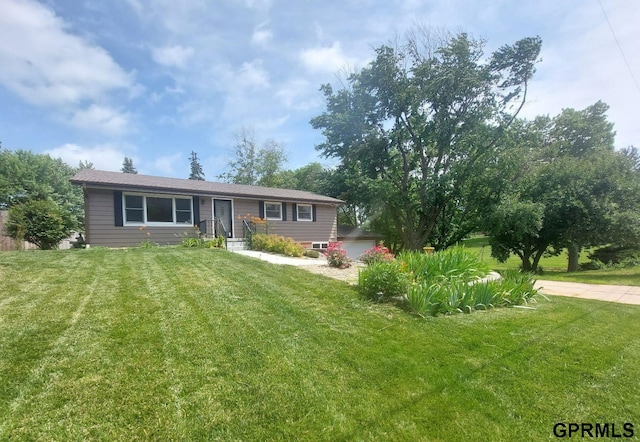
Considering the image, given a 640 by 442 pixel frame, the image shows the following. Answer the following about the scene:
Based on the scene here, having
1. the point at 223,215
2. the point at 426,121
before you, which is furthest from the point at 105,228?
the point at 426,121

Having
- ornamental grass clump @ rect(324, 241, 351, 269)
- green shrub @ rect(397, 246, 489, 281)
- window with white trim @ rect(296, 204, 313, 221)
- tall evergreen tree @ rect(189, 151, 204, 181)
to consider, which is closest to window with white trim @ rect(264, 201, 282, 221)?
window with white trim @ rect(296, 204, 313, 221)

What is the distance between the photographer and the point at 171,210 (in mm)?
11578

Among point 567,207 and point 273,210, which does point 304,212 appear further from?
point 567,207

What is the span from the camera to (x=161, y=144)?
739 inches

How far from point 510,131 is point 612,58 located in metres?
12.7

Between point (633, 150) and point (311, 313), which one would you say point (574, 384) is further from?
point (633, 150)

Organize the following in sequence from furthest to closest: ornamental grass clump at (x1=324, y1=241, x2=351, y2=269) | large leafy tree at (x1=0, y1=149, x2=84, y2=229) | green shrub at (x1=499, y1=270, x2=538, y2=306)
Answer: large leafy tree at (x1=0, y1=149, x2=84, y2=229) < ornamental grass clump at (x1=324, y1=241, x2=351, y2=269) < green shrub at (x1=499, y1=270, x2=538, y2=306)

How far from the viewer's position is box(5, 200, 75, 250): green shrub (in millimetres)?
10508

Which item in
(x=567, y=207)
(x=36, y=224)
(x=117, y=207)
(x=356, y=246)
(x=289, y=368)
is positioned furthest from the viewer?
(x=356, y=246)

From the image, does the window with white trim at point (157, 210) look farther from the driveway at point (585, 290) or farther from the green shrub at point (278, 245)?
the driveway at point (585, 290)

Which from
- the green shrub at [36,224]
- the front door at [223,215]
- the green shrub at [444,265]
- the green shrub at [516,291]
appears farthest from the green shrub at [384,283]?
the green shrub at [36,224]

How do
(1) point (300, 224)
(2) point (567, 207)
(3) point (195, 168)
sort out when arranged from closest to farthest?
(2) point (567, 207) → (1) point (300, 224) → (3) point (195, 168)

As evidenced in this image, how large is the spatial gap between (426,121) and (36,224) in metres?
19.5

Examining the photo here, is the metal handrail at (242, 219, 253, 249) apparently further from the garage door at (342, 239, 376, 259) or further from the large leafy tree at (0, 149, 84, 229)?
the large leafy tree at (0, 149, 84, 229)
